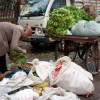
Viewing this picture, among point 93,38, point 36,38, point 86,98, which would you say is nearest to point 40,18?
point 36,38

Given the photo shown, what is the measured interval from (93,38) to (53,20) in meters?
1.21

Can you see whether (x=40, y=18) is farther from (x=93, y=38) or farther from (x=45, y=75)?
(x=45, y=75)

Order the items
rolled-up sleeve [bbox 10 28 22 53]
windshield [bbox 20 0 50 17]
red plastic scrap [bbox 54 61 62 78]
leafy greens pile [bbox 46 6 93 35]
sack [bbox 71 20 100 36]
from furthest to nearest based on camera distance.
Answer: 1. windshield [bbox 20 0 50 17]
2. leafy greens pile [bbox 46 6 93 35]
3. sack [bbox 71 20 100 36]
4. red plastic scrap [bbox 54 61 62 78]
5. rolled-up sleeve [bbox 10 28 22 53]

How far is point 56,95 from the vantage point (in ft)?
14.3

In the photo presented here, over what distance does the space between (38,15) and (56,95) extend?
560 centimetres

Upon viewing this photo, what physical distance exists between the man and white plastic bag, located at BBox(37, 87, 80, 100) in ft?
3.02

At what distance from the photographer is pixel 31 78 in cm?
478

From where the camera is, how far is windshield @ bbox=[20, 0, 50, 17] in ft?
31.5

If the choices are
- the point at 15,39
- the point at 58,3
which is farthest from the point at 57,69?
the point at 58,3

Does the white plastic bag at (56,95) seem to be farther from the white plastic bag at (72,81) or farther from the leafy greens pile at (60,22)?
the leafy greens pile at (60,22)

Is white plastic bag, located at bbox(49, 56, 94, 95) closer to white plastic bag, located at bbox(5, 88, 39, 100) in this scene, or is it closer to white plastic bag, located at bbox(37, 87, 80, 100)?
white plastic bag, located at bbox(37, 87, 80, 100)

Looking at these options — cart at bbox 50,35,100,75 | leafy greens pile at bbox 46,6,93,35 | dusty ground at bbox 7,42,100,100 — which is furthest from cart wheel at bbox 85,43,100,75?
leafy greens pile at bbox 46,6,93,35

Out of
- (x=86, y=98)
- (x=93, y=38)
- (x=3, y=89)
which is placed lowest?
(x=86, y=98)

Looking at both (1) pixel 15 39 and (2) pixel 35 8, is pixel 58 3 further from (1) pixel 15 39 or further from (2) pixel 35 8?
(1) pixel 15 39
